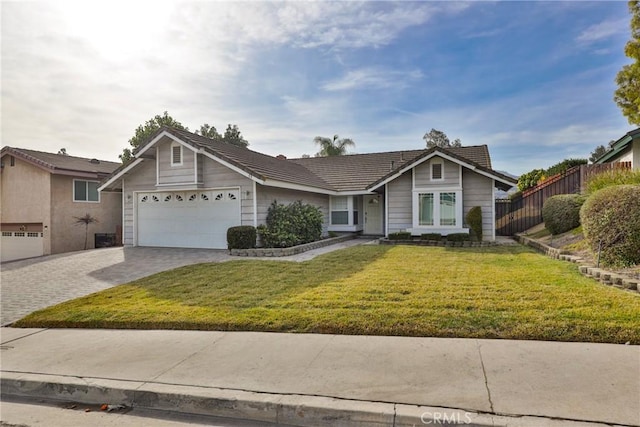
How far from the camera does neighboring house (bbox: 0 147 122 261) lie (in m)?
18.2

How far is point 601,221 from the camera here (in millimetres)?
7934

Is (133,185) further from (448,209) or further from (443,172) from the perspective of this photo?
(448,209)

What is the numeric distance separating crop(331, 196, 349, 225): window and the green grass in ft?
34.2

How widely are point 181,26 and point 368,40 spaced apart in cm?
676

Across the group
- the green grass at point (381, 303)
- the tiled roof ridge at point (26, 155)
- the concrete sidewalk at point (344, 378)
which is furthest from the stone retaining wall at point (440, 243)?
the tiled roof ridge at point (26, 155)

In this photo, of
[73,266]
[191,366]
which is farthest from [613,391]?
[73,266]

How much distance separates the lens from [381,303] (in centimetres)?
626

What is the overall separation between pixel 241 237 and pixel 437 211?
329 inches

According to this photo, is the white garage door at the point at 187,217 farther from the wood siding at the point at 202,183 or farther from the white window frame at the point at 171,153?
the white window frame at the point at 171,153

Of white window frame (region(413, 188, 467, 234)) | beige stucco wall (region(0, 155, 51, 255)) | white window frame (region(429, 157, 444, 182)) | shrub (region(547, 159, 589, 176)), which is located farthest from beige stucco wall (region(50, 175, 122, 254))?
shrub (region(547, 159, 589, 176))

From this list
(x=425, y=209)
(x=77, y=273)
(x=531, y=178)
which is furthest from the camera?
(x=531, y=178)

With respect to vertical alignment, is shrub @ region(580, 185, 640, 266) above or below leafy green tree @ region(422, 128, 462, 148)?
below

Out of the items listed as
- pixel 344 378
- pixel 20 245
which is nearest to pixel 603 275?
pixel 344 378

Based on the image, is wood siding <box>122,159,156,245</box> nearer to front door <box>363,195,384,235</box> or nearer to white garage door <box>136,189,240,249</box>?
white garage door <box>136,189,240,249</box>
